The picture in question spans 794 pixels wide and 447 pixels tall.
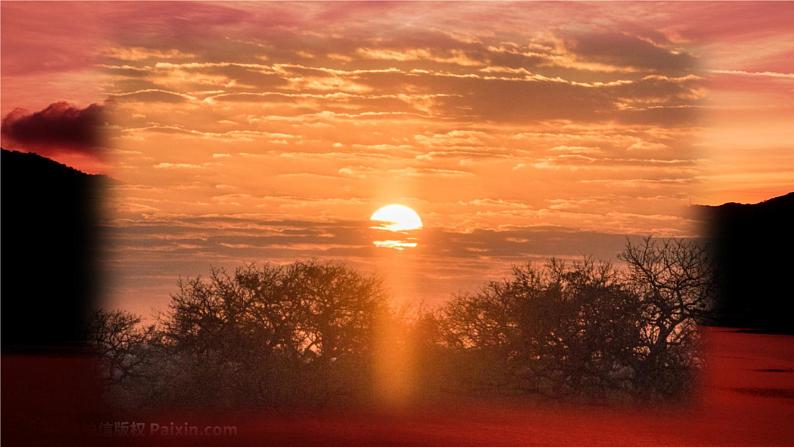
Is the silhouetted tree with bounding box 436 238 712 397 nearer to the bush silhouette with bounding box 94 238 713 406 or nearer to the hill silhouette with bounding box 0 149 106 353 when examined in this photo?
the bush silhouette with bounding box 94 238 713 406

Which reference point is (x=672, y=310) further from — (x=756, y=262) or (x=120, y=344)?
(x=756, y=262)

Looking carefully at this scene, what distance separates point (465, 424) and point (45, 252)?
182ft

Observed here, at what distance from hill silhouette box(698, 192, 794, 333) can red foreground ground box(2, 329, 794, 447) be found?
27.5 m

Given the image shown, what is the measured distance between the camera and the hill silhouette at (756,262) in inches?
2309

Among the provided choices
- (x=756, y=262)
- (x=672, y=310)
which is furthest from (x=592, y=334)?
(x=756, y=262)

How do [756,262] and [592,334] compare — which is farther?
[756,262]

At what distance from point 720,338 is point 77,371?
32.4 m

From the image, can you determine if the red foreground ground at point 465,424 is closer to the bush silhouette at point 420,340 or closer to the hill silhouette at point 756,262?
the bush silhouette at point 420,340

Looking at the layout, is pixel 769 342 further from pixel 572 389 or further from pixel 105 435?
pixel 105 435

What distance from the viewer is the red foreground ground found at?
19812mm

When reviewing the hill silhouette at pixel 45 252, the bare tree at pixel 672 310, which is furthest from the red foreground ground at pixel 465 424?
the hill silhouette at pixel 45 252

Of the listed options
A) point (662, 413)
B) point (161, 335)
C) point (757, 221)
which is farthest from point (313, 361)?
point (757, 221)

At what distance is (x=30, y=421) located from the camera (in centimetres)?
2320

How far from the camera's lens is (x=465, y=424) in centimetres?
2180
